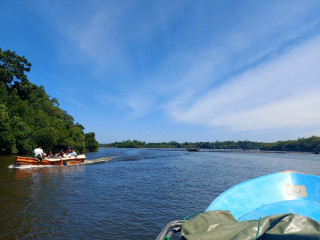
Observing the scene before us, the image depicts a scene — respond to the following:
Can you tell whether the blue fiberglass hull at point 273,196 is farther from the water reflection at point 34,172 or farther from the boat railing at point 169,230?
the water reflection at point 34,172

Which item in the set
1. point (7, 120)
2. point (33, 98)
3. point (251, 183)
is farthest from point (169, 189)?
point (33, 98)

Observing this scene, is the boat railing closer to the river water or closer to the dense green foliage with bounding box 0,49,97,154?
the river water

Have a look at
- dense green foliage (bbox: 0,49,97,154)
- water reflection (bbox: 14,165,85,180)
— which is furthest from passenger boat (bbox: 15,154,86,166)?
dense green foliage (bbox: 0,49,97,154)

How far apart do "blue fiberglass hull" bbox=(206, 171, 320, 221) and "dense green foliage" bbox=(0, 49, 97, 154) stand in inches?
1565

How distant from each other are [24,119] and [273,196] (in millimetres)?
48676

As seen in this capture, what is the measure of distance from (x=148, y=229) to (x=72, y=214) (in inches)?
145

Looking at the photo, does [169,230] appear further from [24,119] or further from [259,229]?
[24,119]

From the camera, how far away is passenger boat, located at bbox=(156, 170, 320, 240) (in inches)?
129

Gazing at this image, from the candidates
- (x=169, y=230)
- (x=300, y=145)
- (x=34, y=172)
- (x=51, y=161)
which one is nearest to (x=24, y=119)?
(x=51, y=161)

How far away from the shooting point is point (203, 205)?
11.0 metres

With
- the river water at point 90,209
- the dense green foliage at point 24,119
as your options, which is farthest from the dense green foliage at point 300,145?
the river water at point 90,209

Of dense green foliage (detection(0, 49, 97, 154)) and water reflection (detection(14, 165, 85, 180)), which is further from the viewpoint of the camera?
dense green foliage (detection(0, 49, 97, 154))

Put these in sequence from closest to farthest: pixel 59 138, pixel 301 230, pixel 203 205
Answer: pixel 301 230, pixel 203 205, pixel 59 138

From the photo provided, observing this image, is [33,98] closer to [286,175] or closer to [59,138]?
[59,138]
